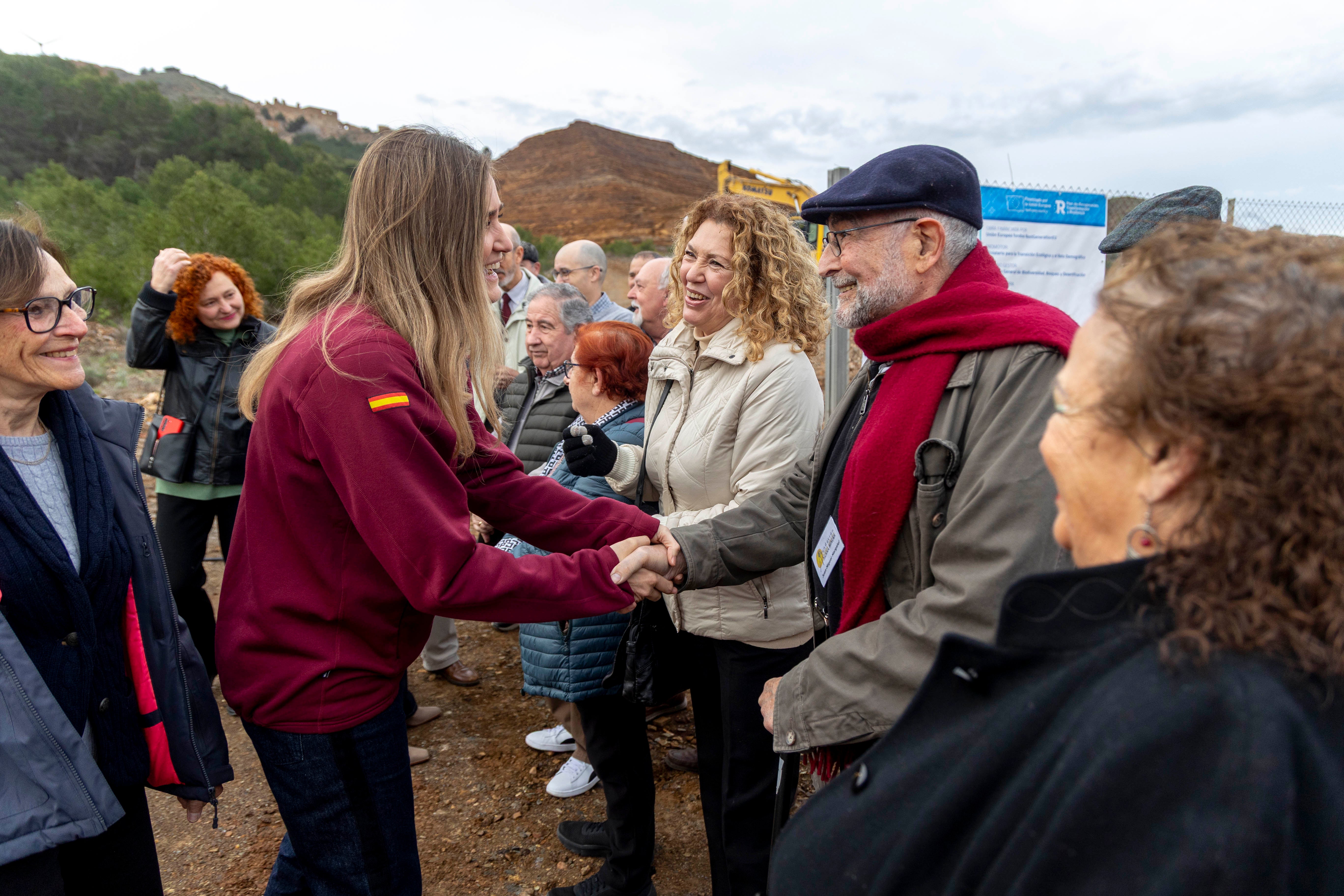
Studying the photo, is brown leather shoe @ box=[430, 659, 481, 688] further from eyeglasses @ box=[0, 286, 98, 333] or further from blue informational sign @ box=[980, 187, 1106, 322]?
blue informational sign @ box=[980, 187, 1106, 322]

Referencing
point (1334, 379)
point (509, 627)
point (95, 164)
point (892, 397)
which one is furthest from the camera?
point (95, 164)

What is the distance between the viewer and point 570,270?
6090 millimetres

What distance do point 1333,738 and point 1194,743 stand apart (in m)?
0.13

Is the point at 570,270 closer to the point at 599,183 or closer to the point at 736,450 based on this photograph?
the point at 736,450

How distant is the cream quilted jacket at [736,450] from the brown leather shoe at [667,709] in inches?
77.7

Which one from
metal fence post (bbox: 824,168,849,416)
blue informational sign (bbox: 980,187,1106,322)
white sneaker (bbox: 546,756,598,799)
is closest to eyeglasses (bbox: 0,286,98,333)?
white sneaker (bbox: 546,756,598,799)

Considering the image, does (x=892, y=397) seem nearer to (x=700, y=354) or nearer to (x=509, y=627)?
(x=700, y=354)

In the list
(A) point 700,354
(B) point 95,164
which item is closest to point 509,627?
(A) point 700,354

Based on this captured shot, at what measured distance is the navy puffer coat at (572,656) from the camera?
2.69 m

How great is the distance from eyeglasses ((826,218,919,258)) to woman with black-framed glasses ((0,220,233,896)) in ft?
5.89

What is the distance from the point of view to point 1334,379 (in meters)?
0.74

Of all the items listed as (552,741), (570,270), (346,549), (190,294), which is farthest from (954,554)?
(570,270)

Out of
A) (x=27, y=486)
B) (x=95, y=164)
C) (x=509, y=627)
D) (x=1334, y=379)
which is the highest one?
(x=95, y=164)

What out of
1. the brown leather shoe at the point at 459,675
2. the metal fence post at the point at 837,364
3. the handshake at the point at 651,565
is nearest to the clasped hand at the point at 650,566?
the handshake at the point at 651,565
